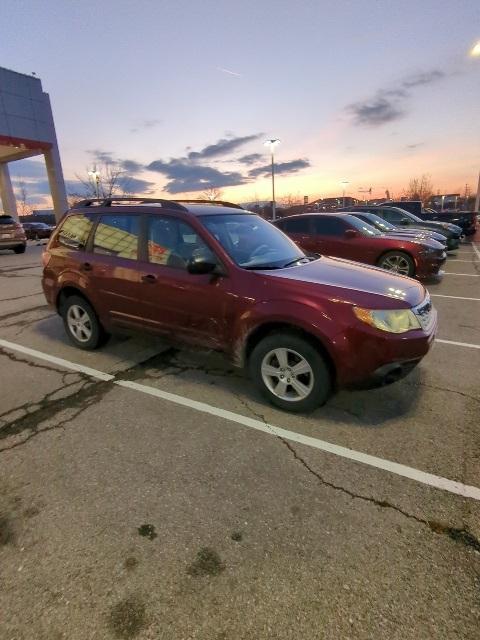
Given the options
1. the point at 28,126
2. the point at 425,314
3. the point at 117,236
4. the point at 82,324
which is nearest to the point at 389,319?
the point at 425,314

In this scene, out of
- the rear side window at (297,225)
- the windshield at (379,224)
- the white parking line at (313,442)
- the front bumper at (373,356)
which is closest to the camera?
the white parking line at (313,442)

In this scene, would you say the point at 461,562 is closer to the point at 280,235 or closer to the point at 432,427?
the point at 432,427

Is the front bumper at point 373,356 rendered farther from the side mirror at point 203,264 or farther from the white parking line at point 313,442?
the side mirror at point 203,264

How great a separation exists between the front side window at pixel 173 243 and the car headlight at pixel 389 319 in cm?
141

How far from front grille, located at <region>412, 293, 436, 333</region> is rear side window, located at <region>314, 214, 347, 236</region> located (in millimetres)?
5688

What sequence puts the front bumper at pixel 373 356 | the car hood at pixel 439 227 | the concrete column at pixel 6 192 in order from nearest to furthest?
1. the front bumper at pixel 373 356
2. the car hood at pixel 439 227
3. the concrete column at pixel 6 192

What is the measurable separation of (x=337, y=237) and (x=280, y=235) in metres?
4.79

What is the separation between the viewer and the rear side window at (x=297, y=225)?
909cm

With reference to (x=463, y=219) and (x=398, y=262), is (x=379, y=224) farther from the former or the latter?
(x=463, y=219)

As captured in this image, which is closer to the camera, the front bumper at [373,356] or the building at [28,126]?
the front bumper at [373,356]

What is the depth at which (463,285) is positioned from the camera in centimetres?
871

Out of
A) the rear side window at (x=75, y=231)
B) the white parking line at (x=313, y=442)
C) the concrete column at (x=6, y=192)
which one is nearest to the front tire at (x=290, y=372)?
the white parking line at (x=313, y=442)

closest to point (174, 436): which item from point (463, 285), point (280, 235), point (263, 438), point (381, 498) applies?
point (263, 438)

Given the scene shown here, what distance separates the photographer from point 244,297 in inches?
128
